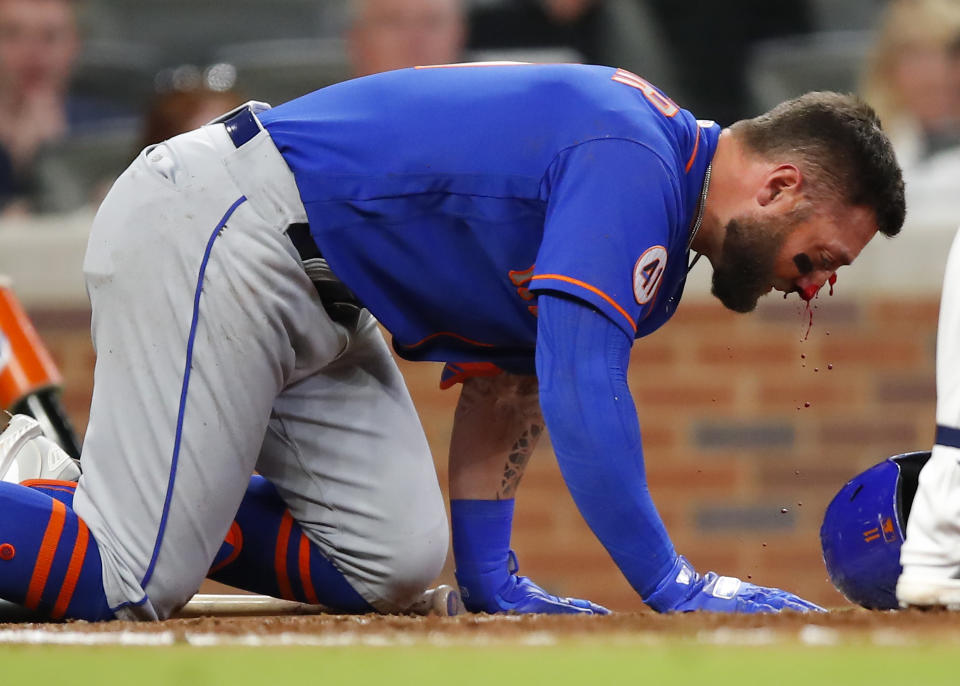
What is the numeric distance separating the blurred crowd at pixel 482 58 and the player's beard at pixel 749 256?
1983 millimetres

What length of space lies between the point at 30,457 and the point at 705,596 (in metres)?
1.04

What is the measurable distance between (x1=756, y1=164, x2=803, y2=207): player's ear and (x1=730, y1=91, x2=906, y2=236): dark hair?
0.04 ft

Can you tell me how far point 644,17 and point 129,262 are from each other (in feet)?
7.57

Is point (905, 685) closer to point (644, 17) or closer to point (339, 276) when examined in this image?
point (339, 276)

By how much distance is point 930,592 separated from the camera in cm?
152

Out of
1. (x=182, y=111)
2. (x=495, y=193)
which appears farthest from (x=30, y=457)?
(x=182, y=111)

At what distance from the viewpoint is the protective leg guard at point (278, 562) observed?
1.97 metres

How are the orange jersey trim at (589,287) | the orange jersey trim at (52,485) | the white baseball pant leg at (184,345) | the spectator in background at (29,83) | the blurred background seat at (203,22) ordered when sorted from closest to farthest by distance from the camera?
the orange jersey trim at (589,287), the white baseball pant leg at (184,345), the orange jersey trim at (52,485), the spectator in background at (29,83), the blurred background seat at (203,22)

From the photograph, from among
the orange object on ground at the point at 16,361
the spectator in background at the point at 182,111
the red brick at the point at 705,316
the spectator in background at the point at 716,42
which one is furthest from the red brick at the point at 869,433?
the orange object on ground at the point at 16,361

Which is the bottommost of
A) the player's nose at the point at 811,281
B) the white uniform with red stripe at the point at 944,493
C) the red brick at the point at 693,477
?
the red brick at the point at 693,477

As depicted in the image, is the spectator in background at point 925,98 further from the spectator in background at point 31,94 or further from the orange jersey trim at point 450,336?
the spectator in background at point 31,94

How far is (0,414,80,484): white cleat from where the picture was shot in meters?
2.00

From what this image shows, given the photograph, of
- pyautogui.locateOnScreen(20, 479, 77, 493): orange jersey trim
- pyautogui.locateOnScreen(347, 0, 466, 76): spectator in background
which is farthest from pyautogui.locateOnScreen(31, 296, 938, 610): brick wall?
pyautogui.locateOnScreen(20, 479, 77, 493): orange jersey trim

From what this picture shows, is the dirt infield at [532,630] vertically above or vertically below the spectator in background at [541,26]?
below
